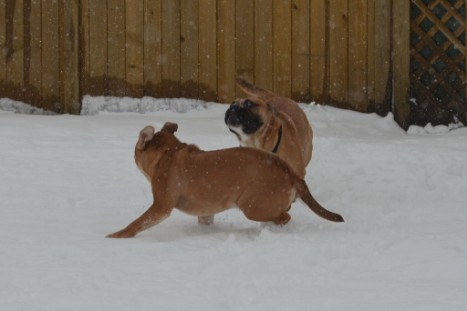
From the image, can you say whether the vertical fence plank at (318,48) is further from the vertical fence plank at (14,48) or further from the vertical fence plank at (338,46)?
the vertical fence plank at (14,48)

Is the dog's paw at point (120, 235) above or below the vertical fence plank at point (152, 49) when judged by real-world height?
below

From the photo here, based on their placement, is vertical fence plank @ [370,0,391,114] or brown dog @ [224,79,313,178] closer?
brown dog @ [224,79,313,178]

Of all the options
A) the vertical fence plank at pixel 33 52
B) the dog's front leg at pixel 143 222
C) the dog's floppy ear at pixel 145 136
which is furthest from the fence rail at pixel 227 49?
the dog's front leg at pixel 143 222

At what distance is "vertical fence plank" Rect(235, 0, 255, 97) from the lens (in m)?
10.1

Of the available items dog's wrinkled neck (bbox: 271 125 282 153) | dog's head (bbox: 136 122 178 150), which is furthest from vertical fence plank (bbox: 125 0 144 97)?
dog's head (bbox: 136 122 178 150)

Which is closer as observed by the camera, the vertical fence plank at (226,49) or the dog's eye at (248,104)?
the dog's eye at (248,104)

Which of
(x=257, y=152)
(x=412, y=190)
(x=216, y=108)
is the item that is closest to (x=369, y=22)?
(x=216, y=108)

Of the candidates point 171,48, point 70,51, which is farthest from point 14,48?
point 171,48

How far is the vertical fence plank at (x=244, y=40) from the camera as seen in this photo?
1009cm

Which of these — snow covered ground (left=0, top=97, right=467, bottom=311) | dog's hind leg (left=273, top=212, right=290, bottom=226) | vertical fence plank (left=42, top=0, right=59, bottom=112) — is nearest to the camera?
snow covered ground (left=0, top=97, right=467, bottom=311)

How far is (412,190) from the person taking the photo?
682cm

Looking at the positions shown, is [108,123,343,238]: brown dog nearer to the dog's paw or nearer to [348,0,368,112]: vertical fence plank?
the dog's paw

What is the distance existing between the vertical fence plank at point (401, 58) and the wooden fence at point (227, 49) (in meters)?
0.10

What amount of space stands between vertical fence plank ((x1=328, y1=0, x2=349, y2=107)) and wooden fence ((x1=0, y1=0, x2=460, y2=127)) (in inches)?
0.4
